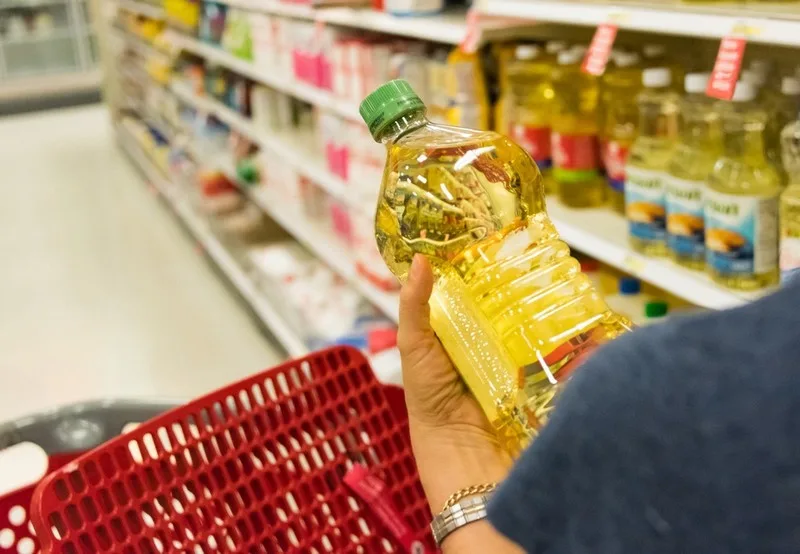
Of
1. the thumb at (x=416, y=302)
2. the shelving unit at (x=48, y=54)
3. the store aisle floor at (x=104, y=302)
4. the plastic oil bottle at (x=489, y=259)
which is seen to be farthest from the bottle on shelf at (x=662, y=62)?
the shelving unit at (x=48, y=54)

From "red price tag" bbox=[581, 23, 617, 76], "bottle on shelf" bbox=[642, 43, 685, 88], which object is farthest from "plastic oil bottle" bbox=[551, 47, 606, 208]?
"red price tag" bbox=[581, 23, 617, 76]

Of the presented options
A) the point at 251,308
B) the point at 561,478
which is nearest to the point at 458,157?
the point at 561,478

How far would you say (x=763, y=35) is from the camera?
1.14 meters

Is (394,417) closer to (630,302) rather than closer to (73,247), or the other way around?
(630,302)

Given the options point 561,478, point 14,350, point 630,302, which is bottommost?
point 14,350

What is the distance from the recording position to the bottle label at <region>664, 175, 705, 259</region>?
144 centimetres

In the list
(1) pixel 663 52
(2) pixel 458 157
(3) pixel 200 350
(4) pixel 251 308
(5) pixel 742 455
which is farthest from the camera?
(4) pixel 251 308

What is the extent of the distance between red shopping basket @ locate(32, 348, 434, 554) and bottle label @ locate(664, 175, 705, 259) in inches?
23.0

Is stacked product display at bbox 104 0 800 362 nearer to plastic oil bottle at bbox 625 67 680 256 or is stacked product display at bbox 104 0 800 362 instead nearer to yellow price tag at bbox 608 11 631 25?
plastic oil bottle at bbox 625 67 680 256

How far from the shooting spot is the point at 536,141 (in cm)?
189

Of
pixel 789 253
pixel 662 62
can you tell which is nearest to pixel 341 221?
pixel 662 62

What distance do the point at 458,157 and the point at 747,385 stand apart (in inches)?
26.4

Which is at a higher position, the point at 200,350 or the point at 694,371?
the point at 694,371

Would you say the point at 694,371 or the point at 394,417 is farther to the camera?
the point at 394,417
